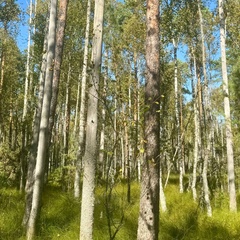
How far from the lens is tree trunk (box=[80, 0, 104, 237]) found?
4852 millimetres

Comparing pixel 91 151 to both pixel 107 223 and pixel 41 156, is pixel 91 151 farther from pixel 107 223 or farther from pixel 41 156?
pixel 107 223

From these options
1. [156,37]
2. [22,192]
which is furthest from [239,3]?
[22,192]

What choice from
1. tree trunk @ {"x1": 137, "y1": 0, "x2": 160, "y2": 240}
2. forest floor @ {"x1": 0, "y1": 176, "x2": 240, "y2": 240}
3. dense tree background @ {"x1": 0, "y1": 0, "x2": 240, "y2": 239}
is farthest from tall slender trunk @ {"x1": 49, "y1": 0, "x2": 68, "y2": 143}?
tree trunk @ {"x1": 137, "y1": 0, "x2": 160, "y2": 240}

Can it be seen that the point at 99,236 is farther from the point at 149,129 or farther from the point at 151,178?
the point at 149,129

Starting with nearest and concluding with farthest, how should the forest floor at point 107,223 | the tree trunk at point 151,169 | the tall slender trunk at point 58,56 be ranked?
the tree trunk at point 151,169 → the forest floor at point 107,223 → the tall slender trunk at point 58,56

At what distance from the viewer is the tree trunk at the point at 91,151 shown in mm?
4852

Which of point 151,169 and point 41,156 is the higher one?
point 41,156

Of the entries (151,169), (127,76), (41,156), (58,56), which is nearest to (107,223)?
(41,156)

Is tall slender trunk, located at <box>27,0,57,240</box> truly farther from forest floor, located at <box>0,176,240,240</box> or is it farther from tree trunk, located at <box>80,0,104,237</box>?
tree trunk, located at <box>80,0,104,237</box>

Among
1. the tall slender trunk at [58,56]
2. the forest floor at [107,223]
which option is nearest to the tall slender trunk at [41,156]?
the forest floor at [107,223]

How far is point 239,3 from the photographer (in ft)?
50.4

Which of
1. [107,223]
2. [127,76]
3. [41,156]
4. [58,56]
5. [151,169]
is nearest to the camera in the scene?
[151,169]

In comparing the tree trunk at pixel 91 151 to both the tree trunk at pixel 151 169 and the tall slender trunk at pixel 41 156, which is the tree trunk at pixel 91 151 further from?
the tall slender trunk at pixel 41 156

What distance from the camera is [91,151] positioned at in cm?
502
